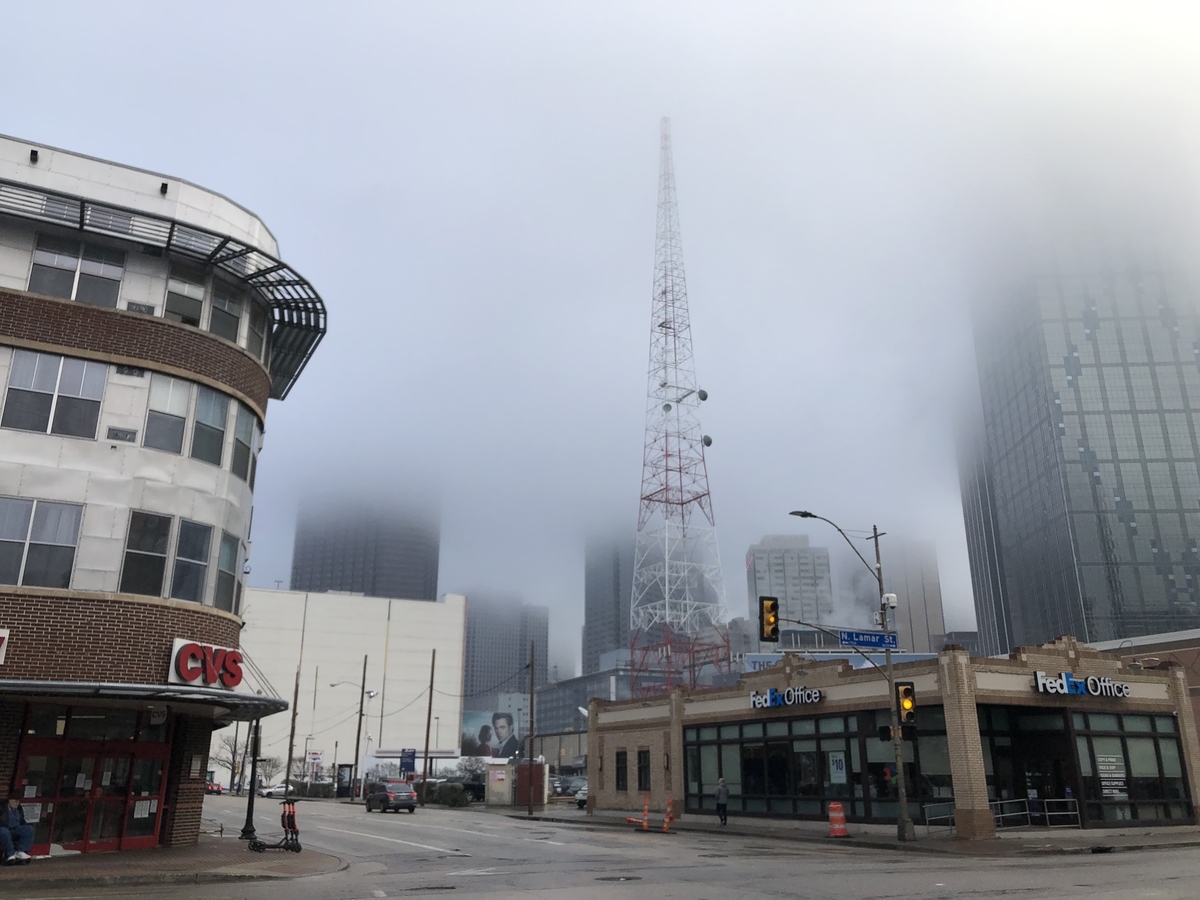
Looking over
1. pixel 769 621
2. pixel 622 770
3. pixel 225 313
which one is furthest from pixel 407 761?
pixel 225 313

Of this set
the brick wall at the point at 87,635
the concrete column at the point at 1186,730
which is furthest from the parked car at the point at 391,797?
the concrete column at the point at 1186,730

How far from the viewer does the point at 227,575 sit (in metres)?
23.6

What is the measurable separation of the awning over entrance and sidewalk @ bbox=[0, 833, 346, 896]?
3.27 m

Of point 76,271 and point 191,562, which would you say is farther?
point 76,271

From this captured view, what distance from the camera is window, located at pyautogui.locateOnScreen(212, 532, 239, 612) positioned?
76.1ft

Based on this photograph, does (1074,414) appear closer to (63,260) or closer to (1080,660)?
(1080,660)

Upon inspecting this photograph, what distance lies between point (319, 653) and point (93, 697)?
486 feet

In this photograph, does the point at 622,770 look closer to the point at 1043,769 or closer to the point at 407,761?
the point at 1043,769

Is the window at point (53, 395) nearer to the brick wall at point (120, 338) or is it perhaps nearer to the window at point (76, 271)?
the brick wall at point (120, 338)

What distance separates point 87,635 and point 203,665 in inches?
100

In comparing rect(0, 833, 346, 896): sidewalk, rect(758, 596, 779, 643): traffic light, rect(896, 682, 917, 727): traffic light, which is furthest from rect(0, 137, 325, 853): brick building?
rect(896, 682, 917, 727): traffic light

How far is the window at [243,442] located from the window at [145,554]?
2.78m

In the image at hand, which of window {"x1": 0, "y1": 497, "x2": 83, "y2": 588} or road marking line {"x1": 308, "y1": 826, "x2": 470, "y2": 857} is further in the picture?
road marking line {"x1": 308, "y1": 826, "x2": 470, "y2": 857}

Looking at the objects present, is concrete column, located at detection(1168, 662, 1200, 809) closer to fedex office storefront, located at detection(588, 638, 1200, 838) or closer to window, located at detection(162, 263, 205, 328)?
fedex office storefront, located at detection(588, 638, 1200, 838)
